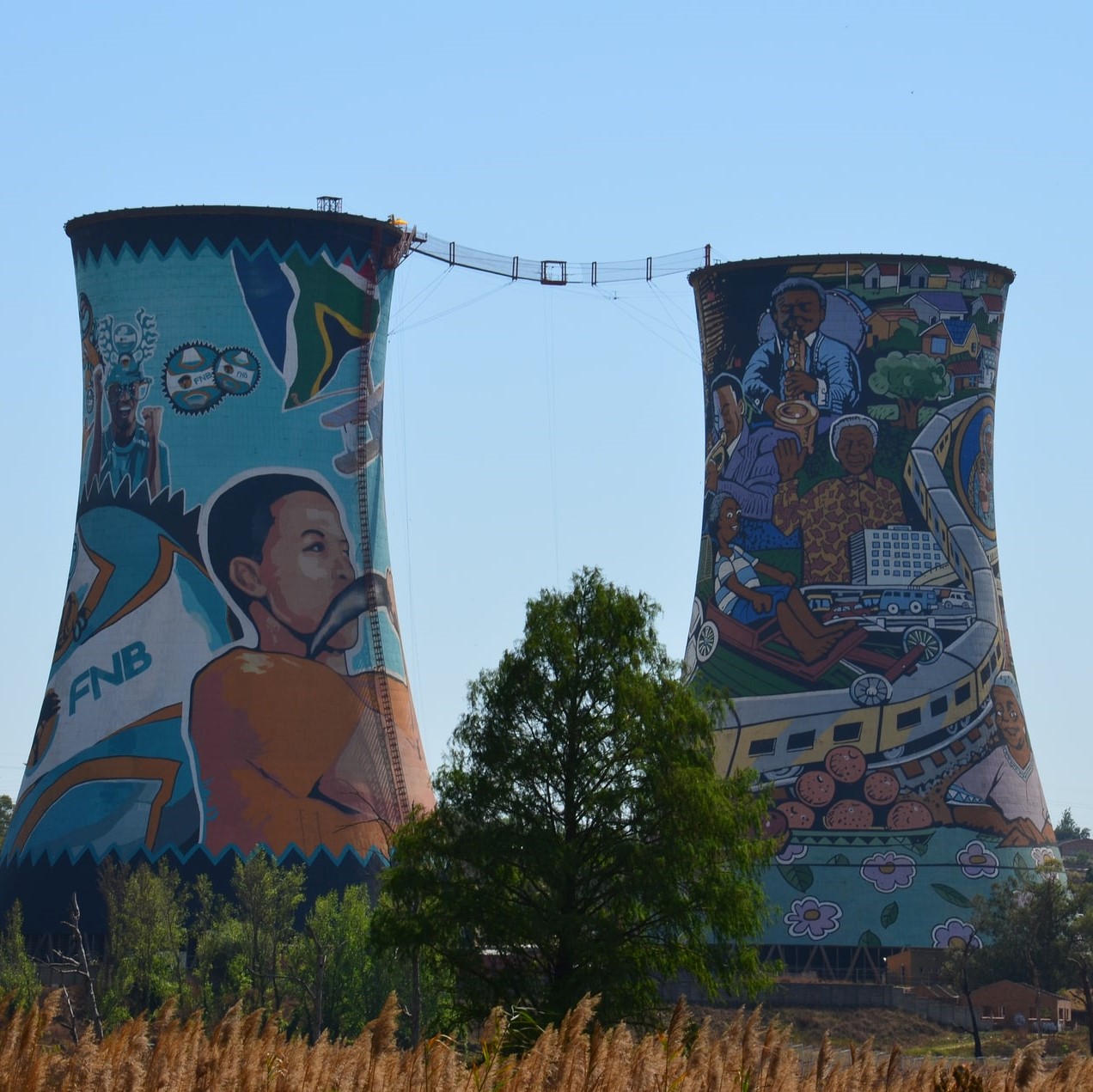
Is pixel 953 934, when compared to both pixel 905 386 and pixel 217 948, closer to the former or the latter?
pixel 905 386

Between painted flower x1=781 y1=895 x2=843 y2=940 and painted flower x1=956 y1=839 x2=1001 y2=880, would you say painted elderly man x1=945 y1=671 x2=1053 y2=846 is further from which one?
painted flower x1=781 y1=895 x2=843 y2=940

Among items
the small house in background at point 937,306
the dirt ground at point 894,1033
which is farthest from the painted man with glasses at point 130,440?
the small house in background at point 937,306

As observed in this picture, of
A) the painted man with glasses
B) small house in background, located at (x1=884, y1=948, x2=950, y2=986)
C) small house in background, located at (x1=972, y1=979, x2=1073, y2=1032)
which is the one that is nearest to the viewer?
small house in background, located at (x1=972, y1=979, x2=1073, y2=1032)

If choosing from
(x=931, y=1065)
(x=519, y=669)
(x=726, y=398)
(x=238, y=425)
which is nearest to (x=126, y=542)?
(x=238, y=425)

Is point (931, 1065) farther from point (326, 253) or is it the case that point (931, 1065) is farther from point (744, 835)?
point (326, 253)

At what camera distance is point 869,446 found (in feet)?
140

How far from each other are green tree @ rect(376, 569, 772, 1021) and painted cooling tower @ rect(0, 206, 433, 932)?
20193 millimetres

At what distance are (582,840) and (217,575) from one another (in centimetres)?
2198

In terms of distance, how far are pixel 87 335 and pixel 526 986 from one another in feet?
80.6

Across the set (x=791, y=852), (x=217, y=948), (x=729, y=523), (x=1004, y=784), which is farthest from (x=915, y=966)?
(x=217, y=948)

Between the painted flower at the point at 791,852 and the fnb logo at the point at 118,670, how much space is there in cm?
1224

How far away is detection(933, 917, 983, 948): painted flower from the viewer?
1662 inches

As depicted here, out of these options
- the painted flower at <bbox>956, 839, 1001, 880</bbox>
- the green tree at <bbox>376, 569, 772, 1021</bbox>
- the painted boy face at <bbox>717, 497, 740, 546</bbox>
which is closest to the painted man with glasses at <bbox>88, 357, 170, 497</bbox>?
the painted boy face at <bbox>717, 497, 740, 546</bbox>

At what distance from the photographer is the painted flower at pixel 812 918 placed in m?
42.7
